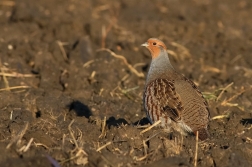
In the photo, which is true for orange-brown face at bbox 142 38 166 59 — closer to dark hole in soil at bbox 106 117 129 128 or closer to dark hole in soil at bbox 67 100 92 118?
dark hole in soil at bbox 106 117 129 128

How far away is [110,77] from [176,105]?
88.0 inches

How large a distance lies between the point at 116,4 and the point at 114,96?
5457 millimetres

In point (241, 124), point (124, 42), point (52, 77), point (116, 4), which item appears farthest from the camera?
point (116, 4)

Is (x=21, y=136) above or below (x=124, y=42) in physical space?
above

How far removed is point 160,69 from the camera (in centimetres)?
625

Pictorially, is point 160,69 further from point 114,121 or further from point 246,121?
point 246,121

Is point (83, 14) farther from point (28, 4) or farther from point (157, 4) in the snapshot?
point (157, 4)

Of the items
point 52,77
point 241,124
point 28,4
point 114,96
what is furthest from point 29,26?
point 241,124

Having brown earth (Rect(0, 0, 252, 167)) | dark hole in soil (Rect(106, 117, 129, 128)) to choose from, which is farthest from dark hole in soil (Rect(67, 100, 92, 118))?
dark hole in soil (Rect(106, 117, 129, 128))

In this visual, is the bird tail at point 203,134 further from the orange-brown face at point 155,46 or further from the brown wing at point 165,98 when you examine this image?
the orange-brown face at point 155,46

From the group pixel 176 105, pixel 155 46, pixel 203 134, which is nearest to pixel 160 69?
pixel 155 46

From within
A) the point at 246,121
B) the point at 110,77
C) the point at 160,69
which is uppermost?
the point at 160,69

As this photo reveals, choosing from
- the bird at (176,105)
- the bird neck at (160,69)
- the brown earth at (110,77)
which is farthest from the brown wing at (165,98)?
the brown earth at (110,77)

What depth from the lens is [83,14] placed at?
11.1 m
